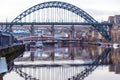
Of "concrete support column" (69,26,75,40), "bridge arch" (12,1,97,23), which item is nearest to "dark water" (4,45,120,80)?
"bridge arch" (12,1,97,23)

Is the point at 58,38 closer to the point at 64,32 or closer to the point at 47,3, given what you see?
the point at 64,32

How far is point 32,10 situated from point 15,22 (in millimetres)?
5063

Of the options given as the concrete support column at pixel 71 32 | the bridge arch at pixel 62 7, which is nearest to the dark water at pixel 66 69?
the bridge arch at pixel 62 7

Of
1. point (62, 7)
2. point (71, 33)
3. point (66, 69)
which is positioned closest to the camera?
point (66, 69)

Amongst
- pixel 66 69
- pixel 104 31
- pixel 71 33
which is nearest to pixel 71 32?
pixel 71 33

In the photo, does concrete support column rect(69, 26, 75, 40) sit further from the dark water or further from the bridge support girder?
the dark water

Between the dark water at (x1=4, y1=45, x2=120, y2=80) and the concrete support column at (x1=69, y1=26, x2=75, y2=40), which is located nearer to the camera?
the dark water at (x1=4, y1=45, x2=120, y2=80)

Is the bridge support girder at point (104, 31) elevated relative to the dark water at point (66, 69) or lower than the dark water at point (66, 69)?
elevated

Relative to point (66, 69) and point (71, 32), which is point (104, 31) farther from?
point (66, 69)

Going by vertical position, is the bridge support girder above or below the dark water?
above

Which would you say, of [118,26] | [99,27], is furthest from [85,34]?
[99,27]

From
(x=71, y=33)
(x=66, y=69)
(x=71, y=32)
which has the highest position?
(x=71, y=32)

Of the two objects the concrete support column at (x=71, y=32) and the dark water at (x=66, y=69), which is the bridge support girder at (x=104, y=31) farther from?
the dark water at (x=66, y=69)

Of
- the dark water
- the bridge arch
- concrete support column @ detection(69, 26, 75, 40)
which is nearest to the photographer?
the dark water
